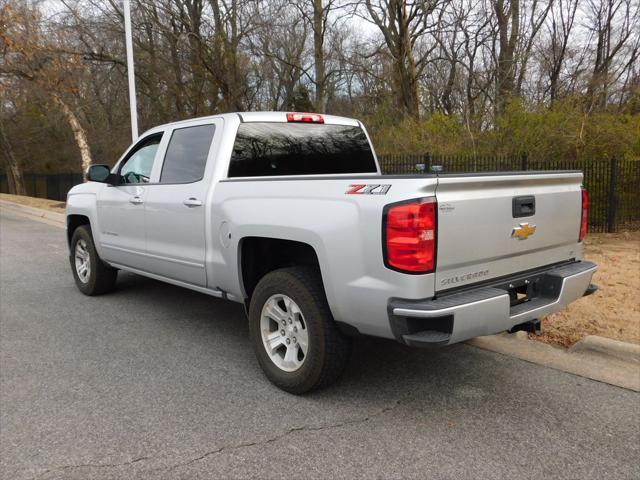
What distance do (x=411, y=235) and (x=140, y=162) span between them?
3.52 metres

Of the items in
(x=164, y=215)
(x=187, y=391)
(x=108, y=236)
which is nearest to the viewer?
(x=187, y=391)

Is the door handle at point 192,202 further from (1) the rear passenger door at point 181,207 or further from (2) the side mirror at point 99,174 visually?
(2) the side mirror at point 99,174

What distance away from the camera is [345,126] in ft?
16.9

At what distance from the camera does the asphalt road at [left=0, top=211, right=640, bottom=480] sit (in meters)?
2.84

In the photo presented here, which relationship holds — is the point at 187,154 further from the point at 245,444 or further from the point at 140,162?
the point at 245,444

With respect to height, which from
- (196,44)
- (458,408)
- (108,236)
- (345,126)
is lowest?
(458,408)

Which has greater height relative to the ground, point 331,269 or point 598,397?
point 331,269

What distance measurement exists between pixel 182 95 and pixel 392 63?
770 centimetres

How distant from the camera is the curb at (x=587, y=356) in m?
3.96

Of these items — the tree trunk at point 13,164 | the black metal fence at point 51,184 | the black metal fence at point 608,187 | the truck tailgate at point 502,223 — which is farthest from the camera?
the tree trunk at point 13,164

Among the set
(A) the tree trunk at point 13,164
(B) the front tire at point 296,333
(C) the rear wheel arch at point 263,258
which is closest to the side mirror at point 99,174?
(C) the rear wheel arch at point 263,258

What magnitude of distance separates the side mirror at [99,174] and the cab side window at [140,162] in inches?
5.6

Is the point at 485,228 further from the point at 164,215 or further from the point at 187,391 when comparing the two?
the point at 164,215

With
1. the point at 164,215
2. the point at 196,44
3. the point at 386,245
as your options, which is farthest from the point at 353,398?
the point at 196,44
